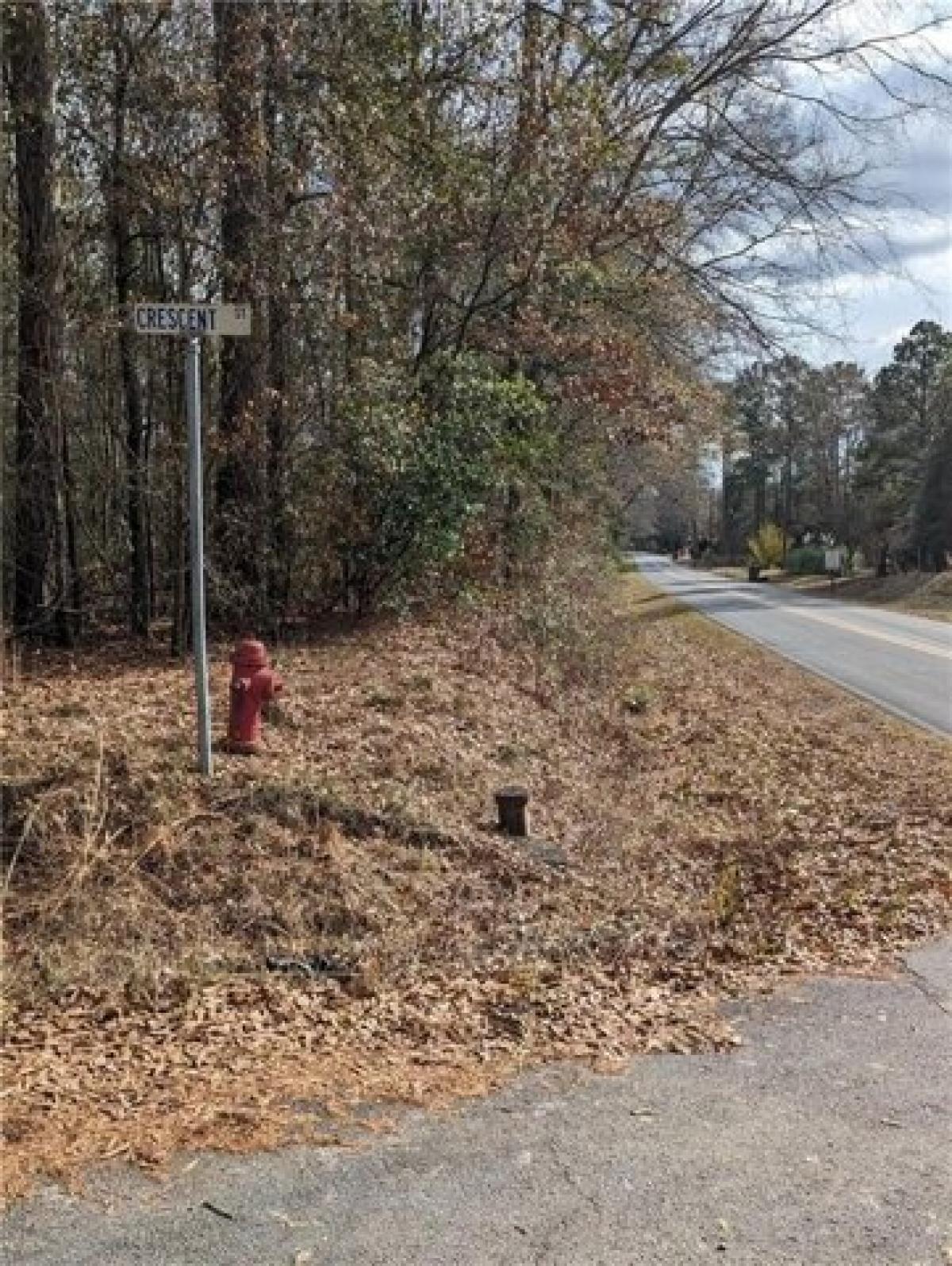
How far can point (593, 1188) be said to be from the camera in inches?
124

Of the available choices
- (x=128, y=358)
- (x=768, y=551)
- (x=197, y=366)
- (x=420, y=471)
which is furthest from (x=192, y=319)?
(x=768, y=551)

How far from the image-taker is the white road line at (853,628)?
69.5ft

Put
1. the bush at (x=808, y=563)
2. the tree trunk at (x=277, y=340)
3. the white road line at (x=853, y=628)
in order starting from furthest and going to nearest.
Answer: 1. the bush at (x=808, y=563)
2. the white road line at (x=853, y=628)
3. the tree trunk at (x=277, y=340)

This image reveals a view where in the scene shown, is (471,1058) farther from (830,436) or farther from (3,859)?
(830,436)

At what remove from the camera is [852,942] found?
5.32m

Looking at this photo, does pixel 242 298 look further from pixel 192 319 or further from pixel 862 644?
pixel 862 644

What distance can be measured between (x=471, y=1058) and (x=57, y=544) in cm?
632

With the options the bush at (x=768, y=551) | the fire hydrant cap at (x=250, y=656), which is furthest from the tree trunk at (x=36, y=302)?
the bush at (x=768, y=551)

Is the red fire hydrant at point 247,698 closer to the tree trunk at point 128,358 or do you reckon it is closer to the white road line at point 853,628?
the tree trunk at point 128,358

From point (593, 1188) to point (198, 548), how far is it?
12.0 feet

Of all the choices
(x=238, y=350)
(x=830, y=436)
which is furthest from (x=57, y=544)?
(x=830, y=436)

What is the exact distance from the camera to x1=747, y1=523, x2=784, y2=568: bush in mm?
71812

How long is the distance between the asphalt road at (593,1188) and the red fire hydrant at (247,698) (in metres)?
3.05

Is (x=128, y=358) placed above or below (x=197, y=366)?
above
